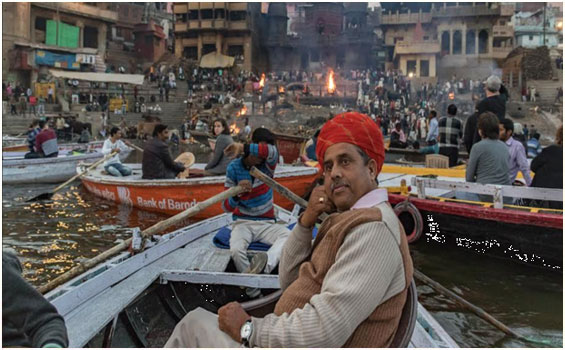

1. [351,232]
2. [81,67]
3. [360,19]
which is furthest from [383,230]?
[360,19]

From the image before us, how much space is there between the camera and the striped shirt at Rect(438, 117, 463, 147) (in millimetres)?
10202

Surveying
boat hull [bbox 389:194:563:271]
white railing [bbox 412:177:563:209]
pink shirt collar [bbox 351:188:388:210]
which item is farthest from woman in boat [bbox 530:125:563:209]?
pink shirt collar [bbox 351:188:388:210]

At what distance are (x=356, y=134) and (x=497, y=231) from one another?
5498 millimetres

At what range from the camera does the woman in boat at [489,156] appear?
669 cm

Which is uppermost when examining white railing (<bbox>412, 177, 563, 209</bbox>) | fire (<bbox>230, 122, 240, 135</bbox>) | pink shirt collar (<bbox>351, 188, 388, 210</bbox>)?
fire (<bbox>230, 122, 240, 135</bbox>)

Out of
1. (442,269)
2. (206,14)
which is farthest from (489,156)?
(206,14)

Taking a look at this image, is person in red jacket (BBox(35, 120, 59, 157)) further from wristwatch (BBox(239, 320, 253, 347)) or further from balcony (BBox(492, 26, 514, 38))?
balcony (BBox(492, 26, 514, 38))

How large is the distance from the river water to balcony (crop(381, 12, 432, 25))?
47936mm

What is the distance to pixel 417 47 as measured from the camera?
48.1 meters

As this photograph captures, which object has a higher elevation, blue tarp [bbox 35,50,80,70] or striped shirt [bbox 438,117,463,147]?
blue tarp [bbox 35,50,80,70]

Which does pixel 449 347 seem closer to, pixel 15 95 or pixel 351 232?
pixel 351 232

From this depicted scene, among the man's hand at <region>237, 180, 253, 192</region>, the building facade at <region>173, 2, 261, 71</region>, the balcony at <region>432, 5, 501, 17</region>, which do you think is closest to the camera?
the man's hand at <region>237, 180, 253, 192</region>

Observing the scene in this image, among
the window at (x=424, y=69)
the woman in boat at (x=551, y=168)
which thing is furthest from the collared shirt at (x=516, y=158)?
the window at (x=424, y=69)

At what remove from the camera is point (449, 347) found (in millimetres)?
3125
